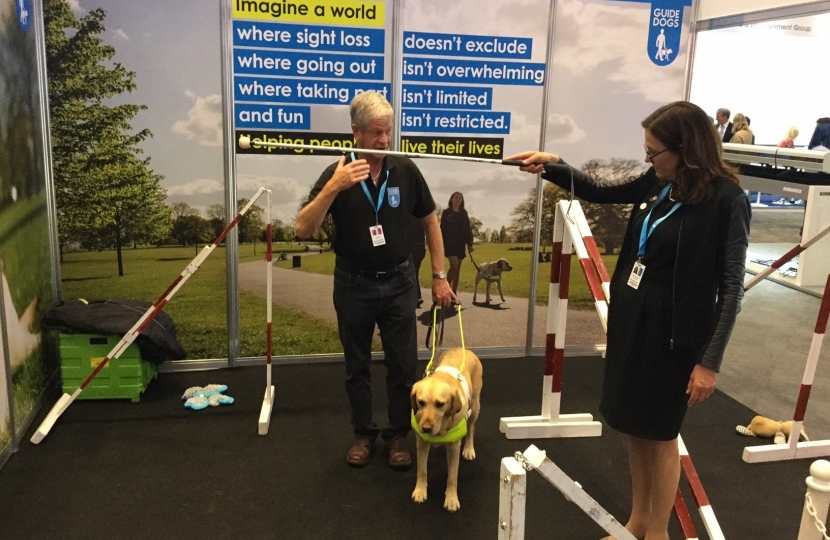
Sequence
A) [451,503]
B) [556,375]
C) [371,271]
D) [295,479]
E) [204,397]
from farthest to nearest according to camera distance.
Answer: [204,397], [556,375], [295,479], [371,271], [451,503]

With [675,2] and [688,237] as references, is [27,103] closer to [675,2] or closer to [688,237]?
[688,237]

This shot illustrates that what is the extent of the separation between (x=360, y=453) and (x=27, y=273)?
75.5 inches

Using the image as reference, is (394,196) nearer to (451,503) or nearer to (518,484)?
(451,503)

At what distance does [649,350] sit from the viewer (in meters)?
2.01

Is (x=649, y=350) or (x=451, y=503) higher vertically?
(x=649, y=350)

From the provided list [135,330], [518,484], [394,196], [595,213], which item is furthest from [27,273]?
[595,213]

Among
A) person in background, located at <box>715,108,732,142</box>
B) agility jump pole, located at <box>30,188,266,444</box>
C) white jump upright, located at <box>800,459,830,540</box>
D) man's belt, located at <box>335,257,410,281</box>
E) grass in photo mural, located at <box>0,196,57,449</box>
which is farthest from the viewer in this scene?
person in background, located at <box>715,108,732,142</box>

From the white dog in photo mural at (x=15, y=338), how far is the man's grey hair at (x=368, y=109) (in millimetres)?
1737

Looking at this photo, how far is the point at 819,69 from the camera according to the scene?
390 inches

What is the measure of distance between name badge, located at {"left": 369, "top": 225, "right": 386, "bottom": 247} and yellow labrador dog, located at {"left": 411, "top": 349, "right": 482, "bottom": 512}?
0.58 metres

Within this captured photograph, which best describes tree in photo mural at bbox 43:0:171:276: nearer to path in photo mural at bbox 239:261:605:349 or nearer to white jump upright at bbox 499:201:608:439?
path in photo mural at bbox 239:261:605:349

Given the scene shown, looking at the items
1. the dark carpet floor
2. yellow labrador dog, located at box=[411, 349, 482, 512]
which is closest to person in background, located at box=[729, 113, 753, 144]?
the dark carpet floor

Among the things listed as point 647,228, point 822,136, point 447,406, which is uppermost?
point 822,136

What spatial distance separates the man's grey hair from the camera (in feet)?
8.34
